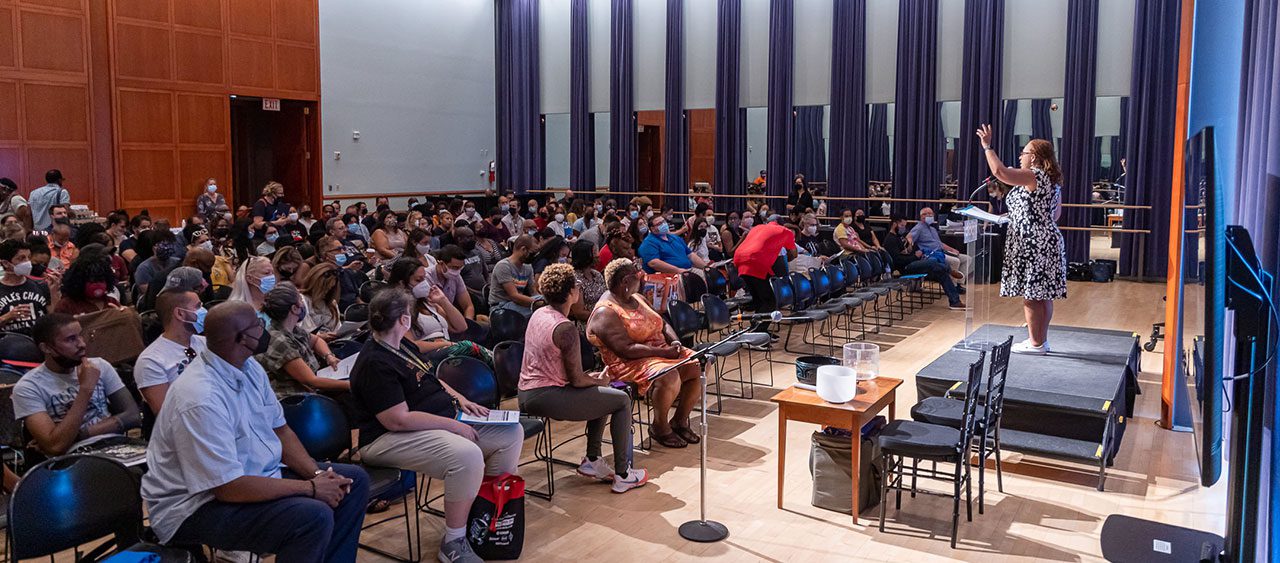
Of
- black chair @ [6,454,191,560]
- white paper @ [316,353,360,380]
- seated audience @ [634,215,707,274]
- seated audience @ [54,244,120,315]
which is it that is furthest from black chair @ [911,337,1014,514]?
seated audience @ [54,244,120,315]

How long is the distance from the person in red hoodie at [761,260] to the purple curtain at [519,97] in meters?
11.5

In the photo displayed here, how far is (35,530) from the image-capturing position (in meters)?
3.01

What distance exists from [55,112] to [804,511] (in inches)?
507

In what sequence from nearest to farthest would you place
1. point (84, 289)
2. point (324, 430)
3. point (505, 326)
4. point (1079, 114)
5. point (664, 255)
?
1. point (324, 430)
2. point (84, 289)
3. point (505, 326)
4. point (664, 255)
5. point (1079, 114)

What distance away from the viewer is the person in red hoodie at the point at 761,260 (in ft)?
29.6

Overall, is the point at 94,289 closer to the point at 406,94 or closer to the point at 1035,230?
the point at 1035,230

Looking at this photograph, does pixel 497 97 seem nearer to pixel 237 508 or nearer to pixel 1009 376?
pixel 1009 376

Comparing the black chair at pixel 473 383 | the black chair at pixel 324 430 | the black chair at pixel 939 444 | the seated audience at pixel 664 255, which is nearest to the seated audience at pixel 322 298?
the black chair at pixel 473 383

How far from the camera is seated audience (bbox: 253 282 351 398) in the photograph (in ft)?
15.3

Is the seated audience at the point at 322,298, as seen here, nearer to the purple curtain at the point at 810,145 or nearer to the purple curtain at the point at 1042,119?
the purple curtain at the point at 1042,119

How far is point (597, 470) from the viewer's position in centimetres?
516

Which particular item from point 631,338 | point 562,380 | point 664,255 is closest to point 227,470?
point 562,380

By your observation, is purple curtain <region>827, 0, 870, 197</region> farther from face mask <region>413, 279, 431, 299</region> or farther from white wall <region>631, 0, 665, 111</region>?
face mask <region>413, 279, 431, 299</region>

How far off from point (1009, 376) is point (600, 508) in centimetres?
279
